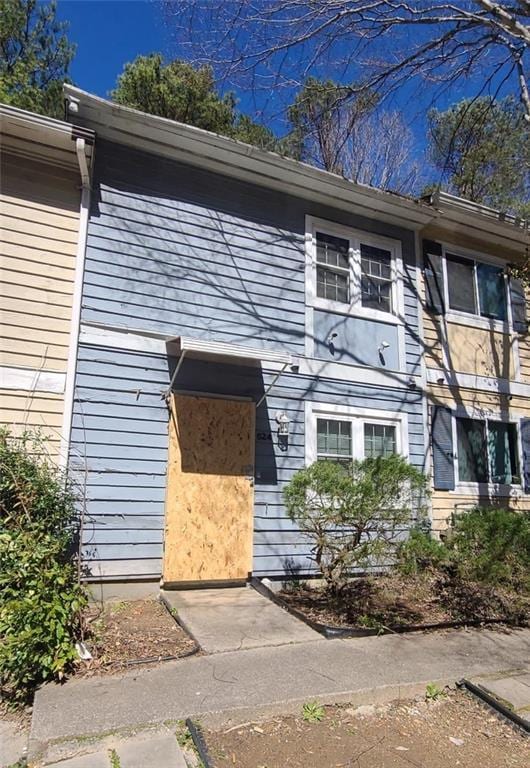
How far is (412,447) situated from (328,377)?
174 cm

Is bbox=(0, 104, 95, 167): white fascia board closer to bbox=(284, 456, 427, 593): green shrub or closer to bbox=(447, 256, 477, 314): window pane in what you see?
bbox=(284, 456, 427, 593): green shrub

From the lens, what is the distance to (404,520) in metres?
5.16

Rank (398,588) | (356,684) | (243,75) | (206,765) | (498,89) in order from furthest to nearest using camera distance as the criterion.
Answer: (498,89) → (243,75) → (398,588) → (356,684) → (206,765)

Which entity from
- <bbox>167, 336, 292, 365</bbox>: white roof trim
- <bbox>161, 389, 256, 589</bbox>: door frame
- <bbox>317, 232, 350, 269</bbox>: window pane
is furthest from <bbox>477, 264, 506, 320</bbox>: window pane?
<bbox>161, 389, 256, 589</bbox>: door frame

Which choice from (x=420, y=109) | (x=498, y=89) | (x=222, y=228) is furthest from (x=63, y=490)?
(x=498, y=89)

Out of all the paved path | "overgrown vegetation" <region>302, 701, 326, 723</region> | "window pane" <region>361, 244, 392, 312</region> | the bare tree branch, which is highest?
the bare tree branch

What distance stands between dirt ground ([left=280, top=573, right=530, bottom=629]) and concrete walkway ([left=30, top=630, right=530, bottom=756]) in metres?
0.58

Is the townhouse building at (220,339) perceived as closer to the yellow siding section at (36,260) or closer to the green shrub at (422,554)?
the yellow siding section at (36,260)

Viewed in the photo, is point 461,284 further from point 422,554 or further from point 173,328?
point 173,328

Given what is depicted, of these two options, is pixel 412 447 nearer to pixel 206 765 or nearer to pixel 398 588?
pixel 398 588

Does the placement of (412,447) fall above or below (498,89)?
below

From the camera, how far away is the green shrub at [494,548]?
19.9 ft

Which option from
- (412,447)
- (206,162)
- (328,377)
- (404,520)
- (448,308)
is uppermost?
(206,162)

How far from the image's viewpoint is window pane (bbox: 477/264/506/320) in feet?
28.8
